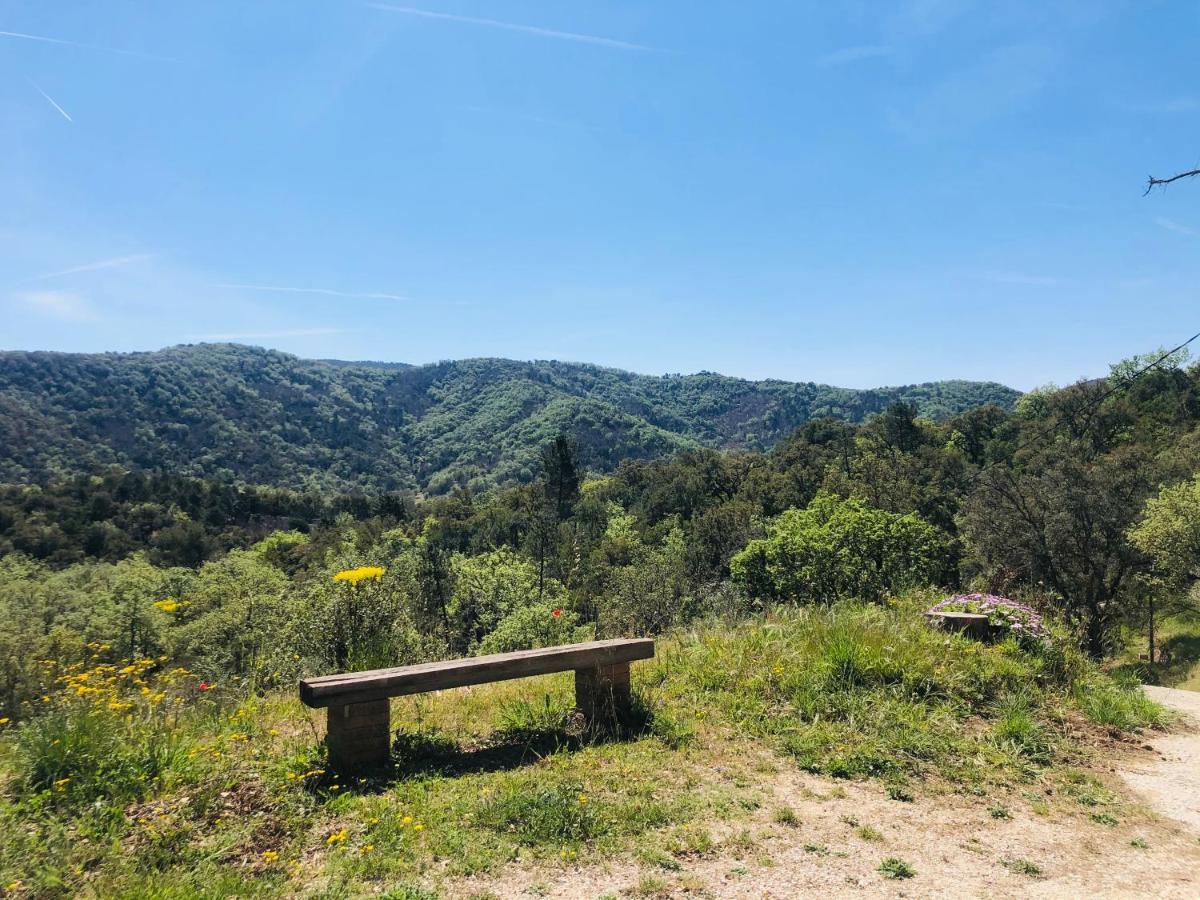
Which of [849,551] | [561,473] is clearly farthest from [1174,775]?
[561,473]

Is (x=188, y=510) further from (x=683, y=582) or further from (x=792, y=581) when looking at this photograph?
(x=792, y=581)

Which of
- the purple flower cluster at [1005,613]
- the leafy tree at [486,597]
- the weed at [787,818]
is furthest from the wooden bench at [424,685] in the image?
the leafy tree at [486,597]

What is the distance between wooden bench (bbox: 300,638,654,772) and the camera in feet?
12.7

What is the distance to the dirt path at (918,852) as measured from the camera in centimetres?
290

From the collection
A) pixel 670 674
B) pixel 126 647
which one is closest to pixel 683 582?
pixel 126 647

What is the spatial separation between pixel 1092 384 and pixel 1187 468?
34.8 metres

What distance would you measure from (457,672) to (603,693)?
1282mm

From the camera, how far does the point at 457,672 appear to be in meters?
4.23

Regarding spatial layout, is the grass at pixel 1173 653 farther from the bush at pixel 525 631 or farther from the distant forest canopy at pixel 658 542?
the bush at pixel 525 631

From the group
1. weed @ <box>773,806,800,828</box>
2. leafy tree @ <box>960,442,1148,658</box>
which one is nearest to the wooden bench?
weed @ <box>773,806,800,828</box>

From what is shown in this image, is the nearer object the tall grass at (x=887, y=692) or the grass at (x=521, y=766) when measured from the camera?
the grass at (x=521, y=766)

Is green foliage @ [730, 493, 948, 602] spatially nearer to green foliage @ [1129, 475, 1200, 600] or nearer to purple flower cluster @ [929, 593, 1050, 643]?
green foliage @ [1129, 475, 1200, 600]

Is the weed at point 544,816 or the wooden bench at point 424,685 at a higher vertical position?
the wooden bench at point 424,685

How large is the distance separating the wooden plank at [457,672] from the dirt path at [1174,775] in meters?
3.30
